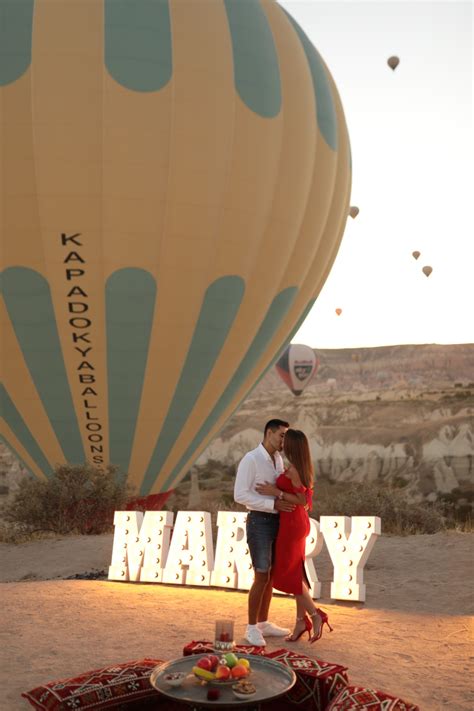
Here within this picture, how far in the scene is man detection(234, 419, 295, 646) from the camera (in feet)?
20.7

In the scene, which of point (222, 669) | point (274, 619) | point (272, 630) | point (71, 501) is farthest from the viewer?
point (71, 501)

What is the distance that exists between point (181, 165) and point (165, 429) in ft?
13.0

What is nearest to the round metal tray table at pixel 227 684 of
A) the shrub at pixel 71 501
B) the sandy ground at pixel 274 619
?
the sandy ground at pixel 274 619

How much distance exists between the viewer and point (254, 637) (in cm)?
621

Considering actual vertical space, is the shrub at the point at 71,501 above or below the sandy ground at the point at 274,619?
above

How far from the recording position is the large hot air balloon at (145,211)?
1162 centimetres

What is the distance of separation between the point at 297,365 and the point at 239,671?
3653cm

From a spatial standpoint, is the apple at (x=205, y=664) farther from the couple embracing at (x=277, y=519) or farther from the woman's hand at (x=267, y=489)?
the woman's hand at (x=267, y=489)

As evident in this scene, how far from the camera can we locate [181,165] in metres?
11.9

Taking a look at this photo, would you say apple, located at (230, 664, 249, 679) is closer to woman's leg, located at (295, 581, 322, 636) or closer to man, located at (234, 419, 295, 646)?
man, located at (234, 419, 295, 646)

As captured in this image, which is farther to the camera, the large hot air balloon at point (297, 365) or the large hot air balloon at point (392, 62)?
the large hot air balloon at point (297, 365)

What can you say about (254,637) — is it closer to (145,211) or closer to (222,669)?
(222,669)

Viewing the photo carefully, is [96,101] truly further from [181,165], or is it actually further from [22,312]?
[22,312]

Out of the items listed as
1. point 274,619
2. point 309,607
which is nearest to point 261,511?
point 309,607
